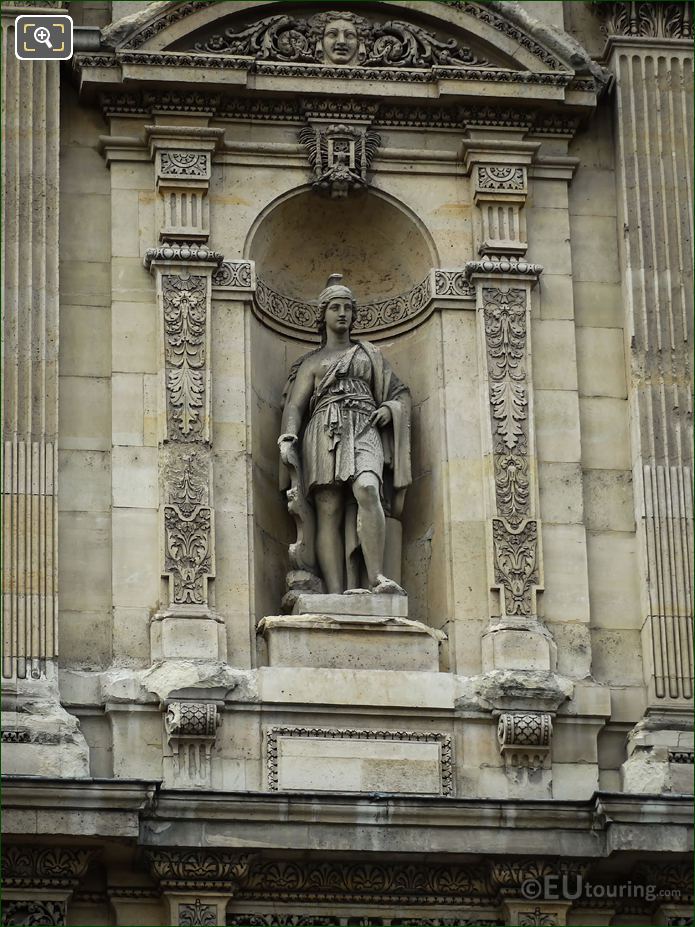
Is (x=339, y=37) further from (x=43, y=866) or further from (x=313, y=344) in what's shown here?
(x=43, y=866)

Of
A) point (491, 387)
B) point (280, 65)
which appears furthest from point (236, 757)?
point (280, 65)

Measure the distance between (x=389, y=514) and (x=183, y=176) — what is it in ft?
10.1

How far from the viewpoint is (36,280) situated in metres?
25.8

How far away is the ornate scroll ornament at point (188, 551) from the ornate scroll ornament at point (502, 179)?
143 inches

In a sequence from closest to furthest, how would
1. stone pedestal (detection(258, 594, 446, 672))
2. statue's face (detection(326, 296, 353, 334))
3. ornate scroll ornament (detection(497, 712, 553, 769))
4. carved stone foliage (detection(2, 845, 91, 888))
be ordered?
carved stone foliage (detection(2, 845, 91, 888)) → ornate scroll ornament (detection(497, 712, 553, 769)) → stone pedestal (detection(258, 594, 446, 672)) → statue's face (detection(326, 296, 353, 334))

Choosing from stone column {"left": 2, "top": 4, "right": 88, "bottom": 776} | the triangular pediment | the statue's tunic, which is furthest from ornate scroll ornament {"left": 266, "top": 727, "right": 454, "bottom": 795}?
the triangular pediment

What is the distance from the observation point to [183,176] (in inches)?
1036

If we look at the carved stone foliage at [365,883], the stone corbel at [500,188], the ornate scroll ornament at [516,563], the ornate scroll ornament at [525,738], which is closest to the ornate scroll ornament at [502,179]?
the stone corbel at [500,188]

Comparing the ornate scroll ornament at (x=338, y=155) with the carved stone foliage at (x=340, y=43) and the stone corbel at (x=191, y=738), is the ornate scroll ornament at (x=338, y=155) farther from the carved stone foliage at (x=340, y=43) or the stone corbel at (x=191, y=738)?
the stone corbel at (x=191, y=738)

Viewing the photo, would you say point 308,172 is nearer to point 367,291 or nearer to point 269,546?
point 367,291

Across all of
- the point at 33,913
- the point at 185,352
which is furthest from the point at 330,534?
the point at 33,913

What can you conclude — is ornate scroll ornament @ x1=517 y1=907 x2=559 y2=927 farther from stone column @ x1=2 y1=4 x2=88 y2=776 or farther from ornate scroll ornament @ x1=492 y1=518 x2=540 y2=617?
stone column @ x1=2 y1=4 x2=88 y2=776

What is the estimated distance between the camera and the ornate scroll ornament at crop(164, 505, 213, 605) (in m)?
25.0
